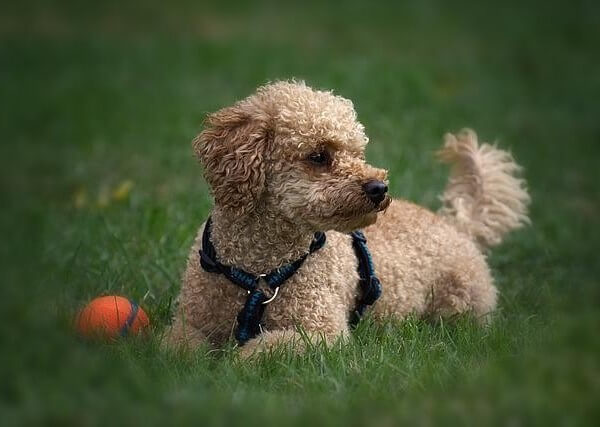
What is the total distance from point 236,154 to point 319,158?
0.40m

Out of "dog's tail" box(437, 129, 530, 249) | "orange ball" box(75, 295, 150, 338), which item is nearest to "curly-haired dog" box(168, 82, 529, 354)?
"orange ball" box(75, 295, 150, 338)

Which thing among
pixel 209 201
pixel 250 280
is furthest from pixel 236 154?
pixel 209 201

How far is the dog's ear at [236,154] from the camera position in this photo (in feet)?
14.8

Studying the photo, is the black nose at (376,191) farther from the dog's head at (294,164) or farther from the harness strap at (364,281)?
the harness strap at (364,281)

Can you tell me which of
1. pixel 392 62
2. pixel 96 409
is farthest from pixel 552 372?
pixel 392 62

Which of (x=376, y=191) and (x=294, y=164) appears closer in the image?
(x=376, y=191)

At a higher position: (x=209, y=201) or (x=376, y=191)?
(x=376, y=191)

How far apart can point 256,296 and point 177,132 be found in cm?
615

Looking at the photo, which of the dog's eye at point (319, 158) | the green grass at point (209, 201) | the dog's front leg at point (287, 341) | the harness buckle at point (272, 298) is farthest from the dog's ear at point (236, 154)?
the green grass at point (209, 201)

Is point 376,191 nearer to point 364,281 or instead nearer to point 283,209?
point 283,209

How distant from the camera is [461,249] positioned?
18.9 ft

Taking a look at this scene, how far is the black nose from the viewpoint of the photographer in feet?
14.4

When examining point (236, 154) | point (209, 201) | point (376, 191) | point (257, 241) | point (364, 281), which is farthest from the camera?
point (209, 201)

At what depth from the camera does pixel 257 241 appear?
464 cm
